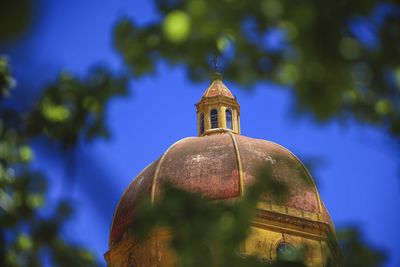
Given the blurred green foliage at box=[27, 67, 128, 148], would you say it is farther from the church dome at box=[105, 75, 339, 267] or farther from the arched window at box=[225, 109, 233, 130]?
the arched window at box=[225, 109, 233, 130]

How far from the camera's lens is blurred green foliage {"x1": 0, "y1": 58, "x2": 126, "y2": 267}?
5.22 metres

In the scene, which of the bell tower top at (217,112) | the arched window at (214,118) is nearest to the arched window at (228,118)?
the bell tower top at (217,112)

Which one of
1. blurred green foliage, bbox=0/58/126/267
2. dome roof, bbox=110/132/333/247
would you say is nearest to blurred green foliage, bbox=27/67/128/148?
blurred green foliage, bbox=0/58/126/267

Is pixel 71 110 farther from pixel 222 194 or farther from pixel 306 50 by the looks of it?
pixel 222 194

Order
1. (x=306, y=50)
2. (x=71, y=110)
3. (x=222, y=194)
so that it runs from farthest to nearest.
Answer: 1. (x=222, y=194)
2. (x=71, y=110)
3. (x=306, y=50)

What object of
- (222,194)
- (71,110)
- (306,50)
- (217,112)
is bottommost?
(306,50)

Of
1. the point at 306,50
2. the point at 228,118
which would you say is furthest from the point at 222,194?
→ the point at 306,50

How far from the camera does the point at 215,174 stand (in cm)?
1967

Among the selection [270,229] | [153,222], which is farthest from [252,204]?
[270,229]

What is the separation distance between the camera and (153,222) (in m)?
4.63

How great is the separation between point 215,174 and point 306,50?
51.6 ft

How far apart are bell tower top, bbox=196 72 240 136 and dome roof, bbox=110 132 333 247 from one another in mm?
1762

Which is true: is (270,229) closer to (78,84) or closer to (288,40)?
(78,84)

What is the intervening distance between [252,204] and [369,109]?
0.83 metres
